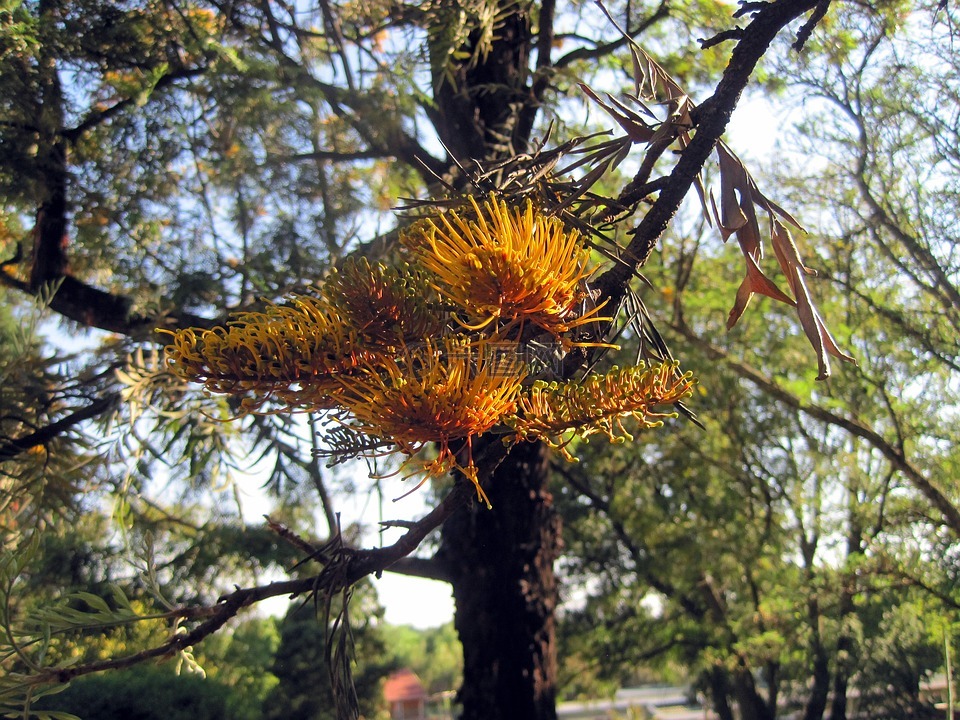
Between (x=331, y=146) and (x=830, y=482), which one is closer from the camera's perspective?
(x=331, y=146)

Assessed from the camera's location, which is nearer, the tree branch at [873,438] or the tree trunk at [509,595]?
the tree trunk at [509,595]

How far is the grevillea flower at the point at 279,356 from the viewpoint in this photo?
1.19 meters

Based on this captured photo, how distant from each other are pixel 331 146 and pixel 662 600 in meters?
5.85

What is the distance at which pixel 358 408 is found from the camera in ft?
3.82

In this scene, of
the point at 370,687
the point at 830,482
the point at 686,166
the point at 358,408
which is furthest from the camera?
the point at 370,687

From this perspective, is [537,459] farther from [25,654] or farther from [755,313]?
[755,313]

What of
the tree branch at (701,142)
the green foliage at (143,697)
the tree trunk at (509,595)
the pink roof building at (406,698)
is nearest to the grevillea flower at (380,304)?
the tree branch at (701,142)

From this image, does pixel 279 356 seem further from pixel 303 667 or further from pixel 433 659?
pixel 433 659

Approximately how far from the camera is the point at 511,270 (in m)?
1.09

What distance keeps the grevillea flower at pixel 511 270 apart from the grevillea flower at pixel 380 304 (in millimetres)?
89

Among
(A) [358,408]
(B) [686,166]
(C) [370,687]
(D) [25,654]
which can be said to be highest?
(B) [686,166]

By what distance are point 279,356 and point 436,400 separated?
10.5 inches

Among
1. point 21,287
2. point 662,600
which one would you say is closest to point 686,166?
point 21,287

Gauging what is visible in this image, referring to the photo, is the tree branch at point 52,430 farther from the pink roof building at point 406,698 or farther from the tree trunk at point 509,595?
the pink roof building at point 406,698
